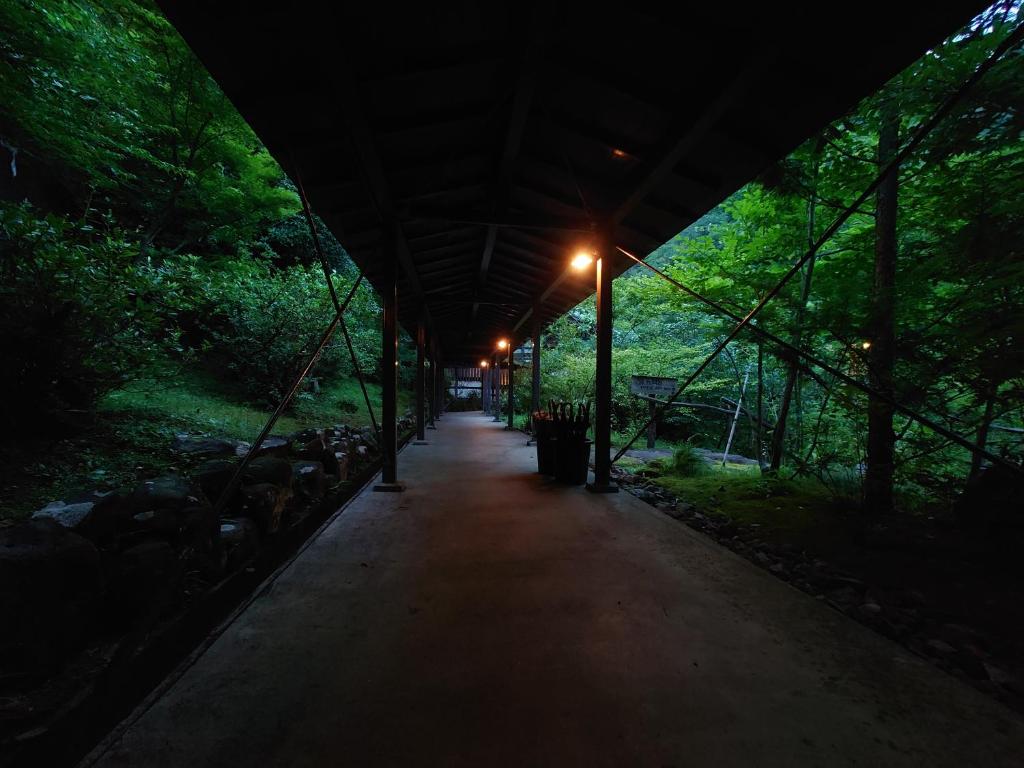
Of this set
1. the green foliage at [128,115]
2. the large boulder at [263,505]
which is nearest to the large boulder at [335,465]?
the large boulder at [263,505]

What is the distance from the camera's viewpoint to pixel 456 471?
5227 mm

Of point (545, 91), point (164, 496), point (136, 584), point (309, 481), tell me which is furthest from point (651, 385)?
point (136, 584)

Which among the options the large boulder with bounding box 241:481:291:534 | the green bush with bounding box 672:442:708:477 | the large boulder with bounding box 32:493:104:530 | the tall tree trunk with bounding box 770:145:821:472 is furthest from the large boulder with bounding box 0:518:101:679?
the green bush with bounding box 672:442:708:477

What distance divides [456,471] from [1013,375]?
16.0 feet

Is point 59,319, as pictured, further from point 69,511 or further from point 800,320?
point 800,320

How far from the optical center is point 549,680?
143 cm

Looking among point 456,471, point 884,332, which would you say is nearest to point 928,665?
point 884,332

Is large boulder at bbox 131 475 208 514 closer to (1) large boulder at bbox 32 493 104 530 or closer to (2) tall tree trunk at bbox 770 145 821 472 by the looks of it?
(1) large boulder at bbox 32 493 104 530

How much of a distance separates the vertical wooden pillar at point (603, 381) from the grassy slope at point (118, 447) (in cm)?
379

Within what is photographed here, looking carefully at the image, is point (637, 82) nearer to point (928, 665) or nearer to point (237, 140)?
point (928, 665)

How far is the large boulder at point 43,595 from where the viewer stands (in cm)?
130

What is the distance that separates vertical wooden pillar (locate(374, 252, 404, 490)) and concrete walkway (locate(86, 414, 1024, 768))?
179 centimetres

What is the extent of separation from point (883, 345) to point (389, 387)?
459cm

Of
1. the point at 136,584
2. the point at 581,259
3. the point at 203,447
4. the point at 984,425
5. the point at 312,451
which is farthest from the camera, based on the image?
the point at 581,259
